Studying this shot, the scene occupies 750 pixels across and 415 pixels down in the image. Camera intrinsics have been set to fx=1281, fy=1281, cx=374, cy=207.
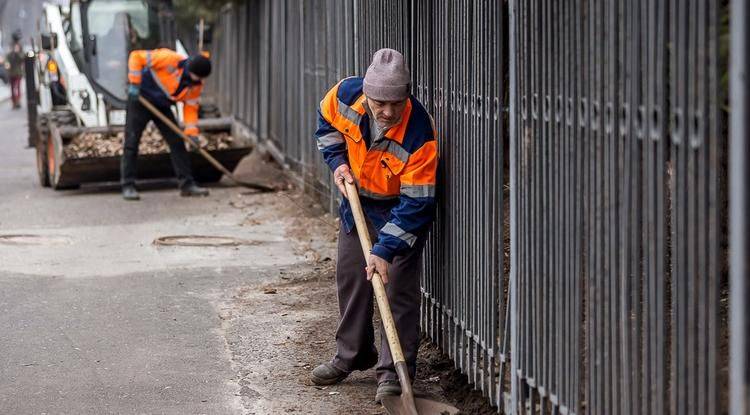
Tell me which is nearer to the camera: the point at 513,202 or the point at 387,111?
the point at 513,202

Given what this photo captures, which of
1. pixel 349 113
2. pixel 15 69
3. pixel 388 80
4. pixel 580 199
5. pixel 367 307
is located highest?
pixel 388 80

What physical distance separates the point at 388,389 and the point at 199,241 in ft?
17.5

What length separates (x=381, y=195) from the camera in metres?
6.14

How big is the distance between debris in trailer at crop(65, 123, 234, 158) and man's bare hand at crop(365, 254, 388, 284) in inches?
356

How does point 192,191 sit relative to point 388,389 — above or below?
below

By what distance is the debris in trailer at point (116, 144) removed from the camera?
48.2ft

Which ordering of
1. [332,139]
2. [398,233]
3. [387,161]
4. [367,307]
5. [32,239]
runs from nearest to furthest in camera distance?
[398,233], [387,161], [332,139], [367,307], [32,239]

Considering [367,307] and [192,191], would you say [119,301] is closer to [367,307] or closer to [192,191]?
[367,307]

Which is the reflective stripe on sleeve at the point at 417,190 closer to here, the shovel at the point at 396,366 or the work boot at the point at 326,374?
the shovel at the point at 396,366

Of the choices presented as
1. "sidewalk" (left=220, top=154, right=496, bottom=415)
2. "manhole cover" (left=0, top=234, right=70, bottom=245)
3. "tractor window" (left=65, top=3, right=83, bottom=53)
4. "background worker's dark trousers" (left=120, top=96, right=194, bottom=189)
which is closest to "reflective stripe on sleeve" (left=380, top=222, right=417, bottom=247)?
"sidewalk" (left=220, top=154, right=496, bottom=415)

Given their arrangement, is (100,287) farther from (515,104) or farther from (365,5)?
(515,104)

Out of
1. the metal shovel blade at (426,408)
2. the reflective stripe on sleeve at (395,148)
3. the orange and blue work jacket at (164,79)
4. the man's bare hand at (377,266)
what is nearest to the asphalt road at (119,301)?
the metal shovel blade at (426,408)

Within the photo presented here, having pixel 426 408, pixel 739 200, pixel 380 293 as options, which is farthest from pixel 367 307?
pixel 739 200

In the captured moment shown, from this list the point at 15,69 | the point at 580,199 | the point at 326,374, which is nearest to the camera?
the point at 580,199
